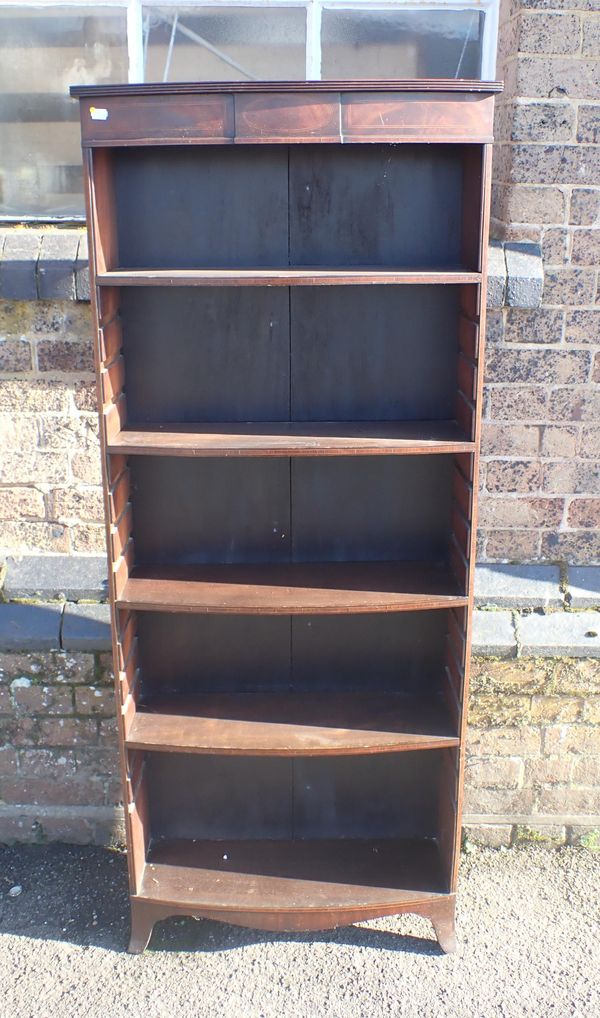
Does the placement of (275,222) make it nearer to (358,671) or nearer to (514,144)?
(514,144)

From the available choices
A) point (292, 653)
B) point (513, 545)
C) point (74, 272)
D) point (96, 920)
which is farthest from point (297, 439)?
point (96, 920)

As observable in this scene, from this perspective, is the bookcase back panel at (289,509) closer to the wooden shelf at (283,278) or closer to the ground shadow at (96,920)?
the wooden shelf at (283,278)

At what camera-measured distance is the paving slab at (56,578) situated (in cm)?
351

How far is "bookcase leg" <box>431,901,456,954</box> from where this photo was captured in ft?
10.1

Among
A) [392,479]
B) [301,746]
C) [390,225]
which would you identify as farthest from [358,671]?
[390,225]

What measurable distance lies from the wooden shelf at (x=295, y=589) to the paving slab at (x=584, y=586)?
2.33 ft

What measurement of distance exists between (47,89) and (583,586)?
2650 millimetres

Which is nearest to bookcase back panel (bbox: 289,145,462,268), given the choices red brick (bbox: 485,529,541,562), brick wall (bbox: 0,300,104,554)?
brick wall (bbox: 0,300,104,554)

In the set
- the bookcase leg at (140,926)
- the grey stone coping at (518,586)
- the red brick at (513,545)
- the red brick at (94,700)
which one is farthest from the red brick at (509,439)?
the bookcase leg at (140,926)

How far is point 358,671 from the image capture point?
327 centimetres

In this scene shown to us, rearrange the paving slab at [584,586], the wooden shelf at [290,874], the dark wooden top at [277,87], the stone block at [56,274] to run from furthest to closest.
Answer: the paving slab at [584,586] → the stone block at [56,274] → the wooden shelf at [290,874] → the dark wooden top at [277,87]

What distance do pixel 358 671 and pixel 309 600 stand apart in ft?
1.82

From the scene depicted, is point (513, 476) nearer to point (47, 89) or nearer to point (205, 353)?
point (205, 353)

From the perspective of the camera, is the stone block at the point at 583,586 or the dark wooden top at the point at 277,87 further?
the stone block at the point at 583,586
